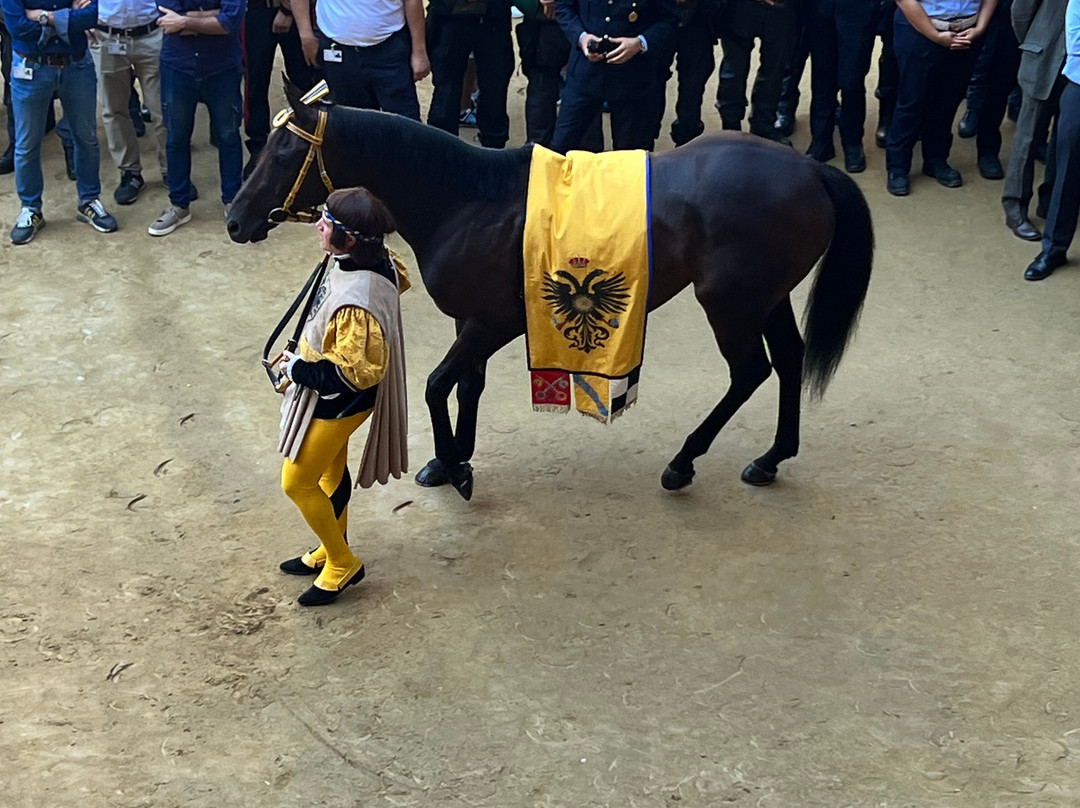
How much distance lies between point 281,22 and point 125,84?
1.06m

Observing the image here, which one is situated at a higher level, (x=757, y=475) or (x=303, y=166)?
(x=303, y=166)

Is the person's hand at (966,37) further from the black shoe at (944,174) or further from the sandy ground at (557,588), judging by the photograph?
the sandy ground at (557,588)

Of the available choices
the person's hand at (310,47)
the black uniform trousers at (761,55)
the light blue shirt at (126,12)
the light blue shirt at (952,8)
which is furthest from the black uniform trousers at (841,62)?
the light blue shirt at (126,12)

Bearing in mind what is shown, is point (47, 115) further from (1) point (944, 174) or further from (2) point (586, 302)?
(1) point (944, 174)

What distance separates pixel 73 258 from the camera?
6984mm

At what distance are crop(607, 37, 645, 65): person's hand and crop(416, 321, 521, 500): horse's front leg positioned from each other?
2670 mm

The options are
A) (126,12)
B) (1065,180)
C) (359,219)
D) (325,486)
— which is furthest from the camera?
(126,12)

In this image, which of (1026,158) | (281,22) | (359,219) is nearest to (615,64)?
(281,22)

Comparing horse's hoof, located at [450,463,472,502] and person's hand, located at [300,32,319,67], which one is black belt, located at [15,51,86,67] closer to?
person's hand, located at [300,32,319,67]

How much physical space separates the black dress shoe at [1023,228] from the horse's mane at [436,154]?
13.1 ft

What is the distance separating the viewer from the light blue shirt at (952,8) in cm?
721

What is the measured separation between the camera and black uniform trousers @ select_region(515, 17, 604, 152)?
25.0ft

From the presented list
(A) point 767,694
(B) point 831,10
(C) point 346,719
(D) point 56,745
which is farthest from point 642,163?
(B) point 831,10

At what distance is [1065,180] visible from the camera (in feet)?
21.7
